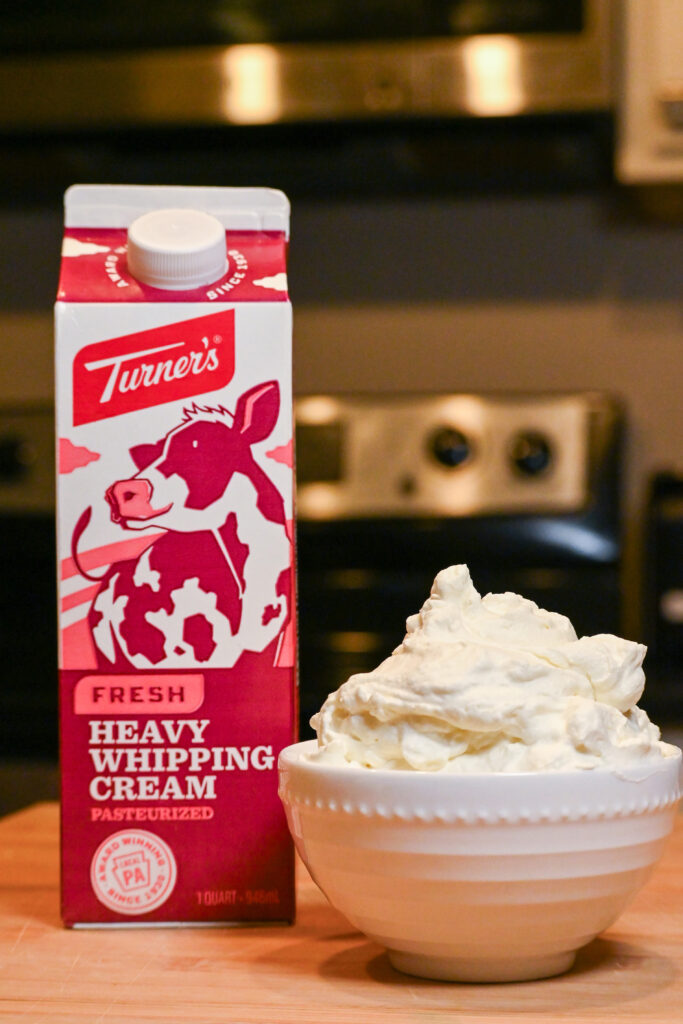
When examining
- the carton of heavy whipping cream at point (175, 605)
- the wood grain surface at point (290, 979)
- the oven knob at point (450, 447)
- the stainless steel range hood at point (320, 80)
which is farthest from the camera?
the oven knob at point (450, 447)

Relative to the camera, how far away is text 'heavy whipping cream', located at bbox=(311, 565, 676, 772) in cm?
61

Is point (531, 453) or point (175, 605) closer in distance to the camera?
point (175, 605)

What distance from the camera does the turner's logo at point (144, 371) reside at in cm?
80

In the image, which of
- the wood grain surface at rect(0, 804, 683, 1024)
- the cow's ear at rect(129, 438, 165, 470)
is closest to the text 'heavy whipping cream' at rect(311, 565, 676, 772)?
the wood grain surface at rect(0, 804, 683, 1024)

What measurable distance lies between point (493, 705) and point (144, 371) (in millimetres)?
341

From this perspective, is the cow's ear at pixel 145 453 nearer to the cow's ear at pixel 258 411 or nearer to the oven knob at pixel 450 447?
the cow's ear at pixel 258 411

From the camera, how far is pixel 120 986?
24.2 inches

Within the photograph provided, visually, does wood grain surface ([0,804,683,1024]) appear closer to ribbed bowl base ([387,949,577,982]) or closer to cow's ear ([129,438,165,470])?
ribbed bowl base ([387,949,577,982])

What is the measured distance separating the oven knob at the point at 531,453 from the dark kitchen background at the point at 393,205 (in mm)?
123

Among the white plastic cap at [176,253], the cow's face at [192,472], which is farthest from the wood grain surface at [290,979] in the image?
the white plastic cap at [176,253]

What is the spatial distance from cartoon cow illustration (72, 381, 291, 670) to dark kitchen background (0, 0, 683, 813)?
1.14 m

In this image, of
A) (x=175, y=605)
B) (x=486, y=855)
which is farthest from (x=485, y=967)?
(x=175, y=605)

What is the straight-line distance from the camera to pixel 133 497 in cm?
80

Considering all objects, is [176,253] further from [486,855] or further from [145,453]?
[486,855]
